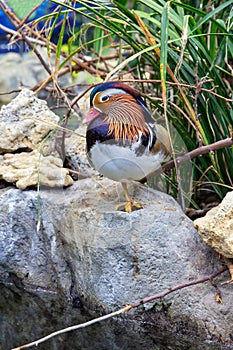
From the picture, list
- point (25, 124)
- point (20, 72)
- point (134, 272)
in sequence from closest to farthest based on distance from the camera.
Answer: point (134, 272) → point (25, 124) → point (20, 72)

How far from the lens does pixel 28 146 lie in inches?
73.6

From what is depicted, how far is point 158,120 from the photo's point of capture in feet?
5.12

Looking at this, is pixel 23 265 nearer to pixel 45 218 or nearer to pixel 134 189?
pixel 45 218

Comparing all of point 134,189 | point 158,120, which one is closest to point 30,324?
point 134,189

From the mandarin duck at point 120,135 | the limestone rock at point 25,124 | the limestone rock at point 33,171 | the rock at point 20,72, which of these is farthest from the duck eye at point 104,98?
the rock at point 20,72

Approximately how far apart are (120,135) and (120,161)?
54 mm

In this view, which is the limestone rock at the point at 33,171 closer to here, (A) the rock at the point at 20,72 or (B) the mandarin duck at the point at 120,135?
(B) the mandarin duck at the point at 120,135

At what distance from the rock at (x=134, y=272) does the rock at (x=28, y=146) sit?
0.30 feet

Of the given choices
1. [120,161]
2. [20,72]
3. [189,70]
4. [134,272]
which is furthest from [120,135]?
[20,72]

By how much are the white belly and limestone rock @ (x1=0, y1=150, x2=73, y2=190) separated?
0.96 feet

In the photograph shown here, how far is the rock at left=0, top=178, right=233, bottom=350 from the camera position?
4.76 feet

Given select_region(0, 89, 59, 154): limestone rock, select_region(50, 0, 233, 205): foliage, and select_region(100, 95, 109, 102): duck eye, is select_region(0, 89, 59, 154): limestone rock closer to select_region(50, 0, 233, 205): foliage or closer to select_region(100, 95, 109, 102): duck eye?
select_region(50, 0, 233, 205): foliage

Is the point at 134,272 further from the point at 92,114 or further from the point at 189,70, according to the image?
the point at 189,70

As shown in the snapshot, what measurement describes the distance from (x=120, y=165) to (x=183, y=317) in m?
0.37
